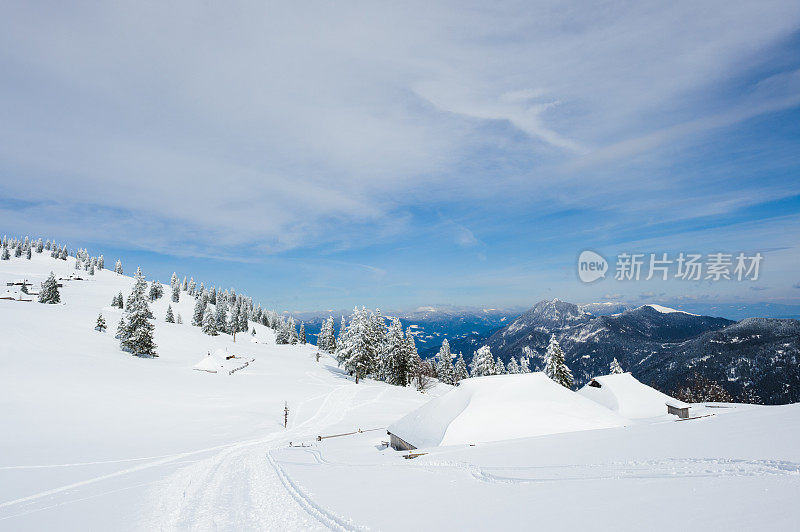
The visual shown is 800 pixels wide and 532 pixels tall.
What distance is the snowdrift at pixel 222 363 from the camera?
61.0 metres

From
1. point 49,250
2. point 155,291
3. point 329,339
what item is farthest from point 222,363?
point 49,250

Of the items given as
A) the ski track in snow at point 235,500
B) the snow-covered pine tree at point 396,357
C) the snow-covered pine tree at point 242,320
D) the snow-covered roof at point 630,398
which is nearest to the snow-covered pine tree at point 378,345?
the snow-covered pine tree at point 396,357

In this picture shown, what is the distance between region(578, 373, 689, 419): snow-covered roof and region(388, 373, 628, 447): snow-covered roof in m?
20.3

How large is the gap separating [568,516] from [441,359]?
88.4 metres

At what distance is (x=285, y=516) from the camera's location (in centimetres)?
1053

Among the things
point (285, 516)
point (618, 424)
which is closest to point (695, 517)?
point (285, 516)

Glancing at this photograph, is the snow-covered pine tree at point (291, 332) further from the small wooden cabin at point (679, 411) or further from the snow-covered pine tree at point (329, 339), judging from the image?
the small wooden cabin at point (679, 411)

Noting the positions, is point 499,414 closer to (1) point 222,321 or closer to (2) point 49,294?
(2) point 49,294

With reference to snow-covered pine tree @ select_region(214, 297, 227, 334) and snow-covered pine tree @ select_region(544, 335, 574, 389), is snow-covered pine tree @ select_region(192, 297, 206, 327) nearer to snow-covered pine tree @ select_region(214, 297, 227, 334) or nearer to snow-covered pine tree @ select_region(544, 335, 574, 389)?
snow-covered pine tree @ select_region(214, 297, 227, 334)

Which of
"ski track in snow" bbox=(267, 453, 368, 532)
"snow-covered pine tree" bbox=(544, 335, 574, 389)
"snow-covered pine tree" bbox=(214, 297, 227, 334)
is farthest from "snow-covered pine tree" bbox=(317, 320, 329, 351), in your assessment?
"ski track in snow" bbox=(267, 453, 368, 532)

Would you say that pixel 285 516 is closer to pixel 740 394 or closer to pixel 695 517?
pixel 695 517

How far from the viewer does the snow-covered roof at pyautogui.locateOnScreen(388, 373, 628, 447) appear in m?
21.3

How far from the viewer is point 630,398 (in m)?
41.8

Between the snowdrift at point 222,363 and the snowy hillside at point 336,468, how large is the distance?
18143 millimetres
